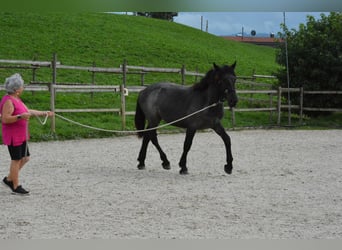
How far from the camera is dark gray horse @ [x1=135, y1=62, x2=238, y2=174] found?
760 cm

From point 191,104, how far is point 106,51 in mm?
20995

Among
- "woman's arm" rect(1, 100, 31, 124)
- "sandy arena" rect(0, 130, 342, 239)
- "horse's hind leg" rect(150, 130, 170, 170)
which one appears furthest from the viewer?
"horse's hind leg" rect(150, 130, 170, 170)

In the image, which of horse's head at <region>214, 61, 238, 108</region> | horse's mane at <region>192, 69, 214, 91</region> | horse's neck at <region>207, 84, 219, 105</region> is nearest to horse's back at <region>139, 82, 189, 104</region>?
horse's mane at <region>192, 69, 214, 91</region>

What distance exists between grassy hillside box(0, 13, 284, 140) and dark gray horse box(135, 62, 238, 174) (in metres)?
7.50

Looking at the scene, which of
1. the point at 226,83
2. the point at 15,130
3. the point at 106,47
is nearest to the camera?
the point at 15,130

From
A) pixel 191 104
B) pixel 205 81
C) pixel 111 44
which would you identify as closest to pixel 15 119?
pixel 191 104

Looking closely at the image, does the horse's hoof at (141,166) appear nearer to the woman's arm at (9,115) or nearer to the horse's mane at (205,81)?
the horse's mane at (205,81)

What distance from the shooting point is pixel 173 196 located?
20.3 ft

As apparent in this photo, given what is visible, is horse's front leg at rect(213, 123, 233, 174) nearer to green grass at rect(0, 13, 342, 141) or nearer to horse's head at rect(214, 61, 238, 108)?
horse's head at rect(214, 61, 238, 108)

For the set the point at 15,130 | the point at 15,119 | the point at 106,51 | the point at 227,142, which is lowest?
the point at 227,142

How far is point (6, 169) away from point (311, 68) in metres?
13.0

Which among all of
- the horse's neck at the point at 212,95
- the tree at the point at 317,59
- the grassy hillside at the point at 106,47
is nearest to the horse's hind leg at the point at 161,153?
the horse's neck at the point at 212,95

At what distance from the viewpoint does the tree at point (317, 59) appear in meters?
18.1

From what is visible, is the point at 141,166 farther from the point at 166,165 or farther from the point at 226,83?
the point at 226,83
